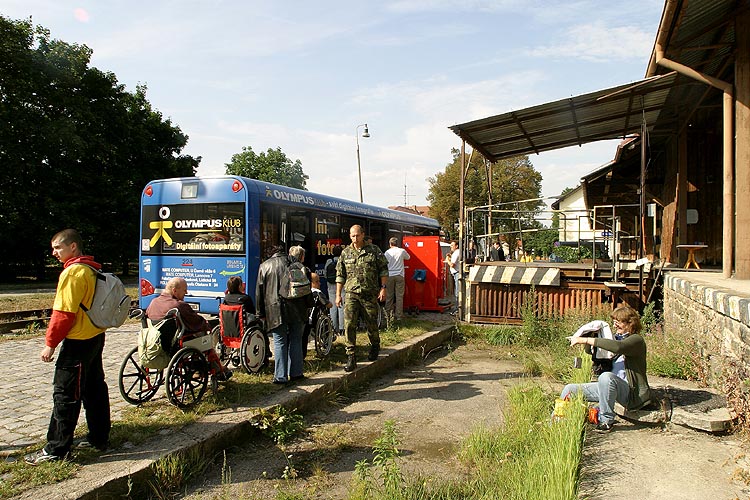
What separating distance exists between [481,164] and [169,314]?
125 feet

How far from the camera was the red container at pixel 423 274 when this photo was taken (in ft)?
39.8

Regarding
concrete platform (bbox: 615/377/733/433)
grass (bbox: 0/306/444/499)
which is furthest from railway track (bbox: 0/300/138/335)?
concrete platform (bbox: 615/377/733/433)

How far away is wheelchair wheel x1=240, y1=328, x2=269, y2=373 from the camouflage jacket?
52.9 inches

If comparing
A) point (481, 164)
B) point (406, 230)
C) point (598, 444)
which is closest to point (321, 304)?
point (598, 444)

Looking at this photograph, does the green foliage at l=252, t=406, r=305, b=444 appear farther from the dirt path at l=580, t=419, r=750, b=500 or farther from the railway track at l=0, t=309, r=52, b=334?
the railway track at l=0, t=309, r=52, b=334

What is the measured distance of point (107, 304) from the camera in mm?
3840

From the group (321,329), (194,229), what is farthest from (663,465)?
(194,229)

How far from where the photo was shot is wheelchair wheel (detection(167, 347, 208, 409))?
4.55 meters

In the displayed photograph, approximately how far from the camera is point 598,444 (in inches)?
168

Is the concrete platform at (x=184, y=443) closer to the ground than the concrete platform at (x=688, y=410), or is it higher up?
closer to the ground

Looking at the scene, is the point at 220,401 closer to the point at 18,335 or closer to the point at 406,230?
the point at 18,335

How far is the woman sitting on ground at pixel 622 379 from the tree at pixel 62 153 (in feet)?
79.9

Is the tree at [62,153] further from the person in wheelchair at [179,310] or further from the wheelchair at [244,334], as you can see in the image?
the person in wheelchair at [179,310]

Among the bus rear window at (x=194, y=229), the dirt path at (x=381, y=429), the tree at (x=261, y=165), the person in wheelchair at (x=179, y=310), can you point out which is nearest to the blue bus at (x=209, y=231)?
the bus rear window at (x=194, y=229)
